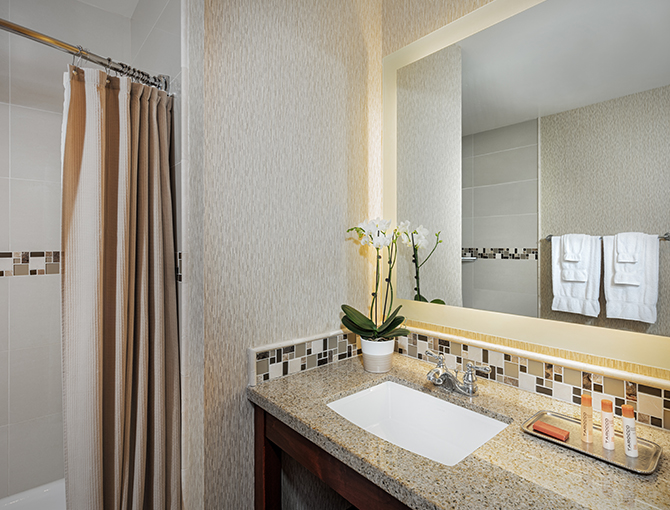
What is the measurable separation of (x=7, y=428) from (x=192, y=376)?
3.60 ft

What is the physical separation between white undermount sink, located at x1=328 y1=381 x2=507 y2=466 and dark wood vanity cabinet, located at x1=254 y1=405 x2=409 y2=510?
0.48 feet

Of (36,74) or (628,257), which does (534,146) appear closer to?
(628,257)

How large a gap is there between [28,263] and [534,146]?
6.36 ft

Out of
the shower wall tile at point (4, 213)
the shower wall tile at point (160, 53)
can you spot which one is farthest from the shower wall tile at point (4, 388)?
the shower wall tile at point (160, 53)

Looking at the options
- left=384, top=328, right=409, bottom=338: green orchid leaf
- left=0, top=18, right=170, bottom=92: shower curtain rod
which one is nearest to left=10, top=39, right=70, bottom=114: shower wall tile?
left=0, top=18, right=170, bottom=92: shower curtain rod

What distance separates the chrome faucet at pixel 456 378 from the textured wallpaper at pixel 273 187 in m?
0.41

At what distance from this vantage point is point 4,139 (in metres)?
1.43

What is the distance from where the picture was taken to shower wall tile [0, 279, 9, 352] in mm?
1444

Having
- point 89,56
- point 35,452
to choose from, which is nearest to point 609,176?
point 89,56

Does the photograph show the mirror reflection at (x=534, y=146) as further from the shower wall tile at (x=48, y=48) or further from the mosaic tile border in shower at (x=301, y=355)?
the shower wall tile at (x=48, y=48)

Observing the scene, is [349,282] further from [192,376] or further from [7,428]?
[7,428]

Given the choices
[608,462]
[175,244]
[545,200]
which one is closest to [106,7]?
[175,244]

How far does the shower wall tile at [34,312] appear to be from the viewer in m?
1.47

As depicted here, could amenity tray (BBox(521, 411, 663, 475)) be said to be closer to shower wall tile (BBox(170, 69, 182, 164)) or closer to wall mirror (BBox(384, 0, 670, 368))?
wall mirror (BBox(384, 0, 670, 368))
